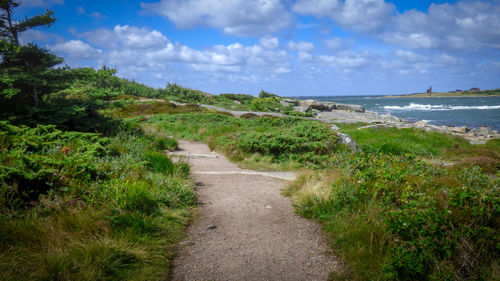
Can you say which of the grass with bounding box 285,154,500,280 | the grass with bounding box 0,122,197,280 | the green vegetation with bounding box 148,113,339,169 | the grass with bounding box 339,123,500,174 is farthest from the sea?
the grass with bounding box 0,122,197,280

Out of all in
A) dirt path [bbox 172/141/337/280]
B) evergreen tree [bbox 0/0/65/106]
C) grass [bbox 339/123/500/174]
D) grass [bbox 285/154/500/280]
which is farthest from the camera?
grass [bbox 339/123/500/174]

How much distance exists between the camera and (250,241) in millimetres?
4281

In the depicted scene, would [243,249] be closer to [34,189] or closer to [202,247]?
[202,247]

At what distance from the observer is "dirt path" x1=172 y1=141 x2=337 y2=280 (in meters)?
3.50

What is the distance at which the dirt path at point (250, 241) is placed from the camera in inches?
138

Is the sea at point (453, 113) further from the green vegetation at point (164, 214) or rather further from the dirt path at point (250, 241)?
the dirt path at point (250, 241)

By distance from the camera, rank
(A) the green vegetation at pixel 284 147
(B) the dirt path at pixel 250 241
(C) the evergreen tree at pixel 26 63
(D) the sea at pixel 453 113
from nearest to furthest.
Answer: (B) the dirt path at pixel 250 241, (C) the evergreen tree at pixel 26 63, (A) the green vegetation at pixel 284 147, (D) the sea at pixel 453 113

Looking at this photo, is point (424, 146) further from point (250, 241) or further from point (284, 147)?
point (250, 241)

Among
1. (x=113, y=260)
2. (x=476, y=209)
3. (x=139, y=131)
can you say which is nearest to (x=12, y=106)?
(x=139, y=131)

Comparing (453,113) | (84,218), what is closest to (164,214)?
(84,218)

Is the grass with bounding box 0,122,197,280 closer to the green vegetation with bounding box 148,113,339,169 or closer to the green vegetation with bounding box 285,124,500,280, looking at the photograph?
the green vegetation with bounding box 285,124,500,280

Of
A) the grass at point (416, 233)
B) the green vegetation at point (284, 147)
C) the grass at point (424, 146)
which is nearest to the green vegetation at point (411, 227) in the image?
the grass at point (416, 233)

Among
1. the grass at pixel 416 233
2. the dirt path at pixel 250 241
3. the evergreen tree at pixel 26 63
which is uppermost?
the evergreen tree at pixel 26 63

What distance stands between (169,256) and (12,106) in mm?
8550
